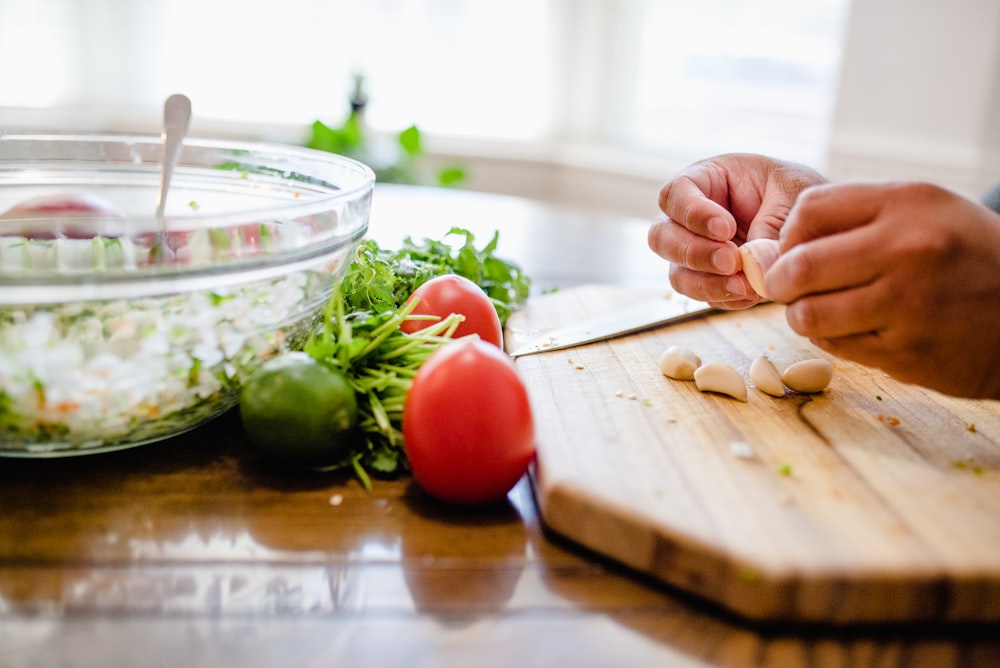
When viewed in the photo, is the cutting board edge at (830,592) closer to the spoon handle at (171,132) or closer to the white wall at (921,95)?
the spoon handle at (171,132)

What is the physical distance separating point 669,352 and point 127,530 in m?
0.67

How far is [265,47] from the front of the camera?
12.8 ft

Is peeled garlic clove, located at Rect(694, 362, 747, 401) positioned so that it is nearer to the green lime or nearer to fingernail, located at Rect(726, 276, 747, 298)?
fingernail, located at Rect(726, 276, 747, 298)

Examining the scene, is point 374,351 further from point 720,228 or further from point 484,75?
point 484,75

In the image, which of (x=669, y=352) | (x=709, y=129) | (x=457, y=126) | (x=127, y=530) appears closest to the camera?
(x=127, y=530)

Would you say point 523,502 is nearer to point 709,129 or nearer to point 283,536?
point 283,536

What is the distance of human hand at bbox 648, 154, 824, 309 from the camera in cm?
114

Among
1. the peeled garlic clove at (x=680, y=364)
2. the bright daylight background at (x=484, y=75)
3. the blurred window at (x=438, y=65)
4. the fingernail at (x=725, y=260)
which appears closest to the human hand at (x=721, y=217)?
the fingernail at (x=725, y=260)

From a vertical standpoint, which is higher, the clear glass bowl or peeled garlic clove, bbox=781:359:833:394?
the clear glass bowl

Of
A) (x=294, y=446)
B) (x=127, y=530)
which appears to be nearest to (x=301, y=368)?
(x=294, y=446)

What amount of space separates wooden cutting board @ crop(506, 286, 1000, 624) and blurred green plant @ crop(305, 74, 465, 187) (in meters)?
2.26

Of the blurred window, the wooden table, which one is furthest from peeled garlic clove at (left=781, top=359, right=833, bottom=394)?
the blurred window

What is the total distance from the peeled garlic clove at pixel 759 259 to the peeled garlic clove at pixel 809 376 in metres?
0.10

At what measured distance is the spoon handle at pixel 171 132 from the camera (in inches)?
43.3
